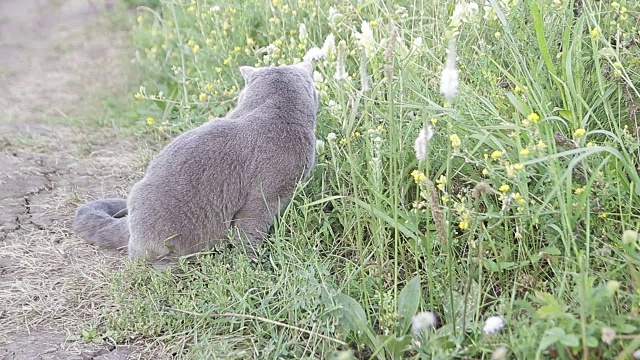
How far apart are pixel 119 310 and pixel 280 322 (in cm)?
71

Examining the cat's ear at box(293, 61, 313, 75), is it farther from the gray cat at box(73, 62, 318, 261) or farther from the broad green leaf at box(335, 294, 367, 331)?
the broad green leaf at box(335, 294, 367, 331)

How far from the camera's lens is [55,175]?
4168mm

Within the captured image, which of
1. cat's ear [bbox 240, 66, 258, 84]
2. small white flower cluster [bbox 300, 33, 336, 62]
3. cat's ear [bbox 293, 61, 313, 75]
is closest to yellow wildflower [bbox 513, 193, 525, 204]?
small white flower cluster [bbox 300, 33, 336, 62]

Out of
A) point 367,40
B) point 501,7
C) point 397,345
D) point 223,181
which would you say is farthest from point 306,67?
point 397,345

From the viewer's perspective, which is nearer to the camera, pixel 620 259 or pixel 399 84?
pixel 620 259

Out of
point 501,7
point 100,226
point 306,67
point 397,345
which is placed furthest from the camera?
point 306,67

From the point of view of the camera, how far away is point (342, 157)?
3475 mm

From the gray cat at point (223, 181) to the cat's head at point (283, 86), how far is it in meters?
0.01

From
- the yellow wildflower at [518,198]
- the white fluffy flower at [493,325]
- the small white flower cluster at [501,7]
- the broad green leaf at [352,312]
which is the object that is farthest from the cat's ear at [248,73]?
the white fluffy flower at [493,325]

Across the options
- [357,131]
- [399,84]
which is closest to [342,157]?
[357,131]

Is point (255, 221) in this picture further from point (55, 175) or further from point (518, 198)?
point (55, 175)

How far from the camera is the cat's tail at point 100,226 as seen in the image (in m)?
3.43

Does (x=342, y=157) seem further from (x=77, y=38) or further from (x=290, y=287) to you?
(x=77, y=38)

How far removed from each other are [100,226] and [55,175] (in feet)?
2.91
